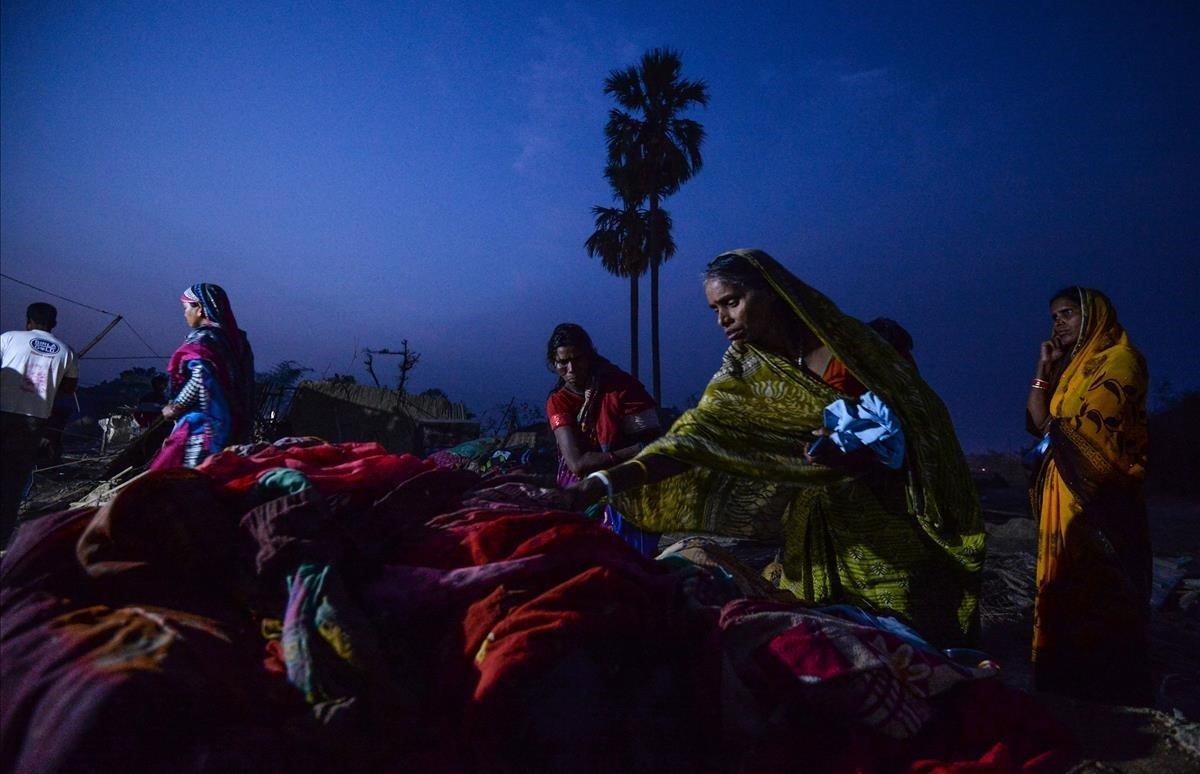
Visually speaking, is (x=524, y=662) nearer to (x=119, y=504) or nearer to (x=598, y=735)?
(x=598, y=735)

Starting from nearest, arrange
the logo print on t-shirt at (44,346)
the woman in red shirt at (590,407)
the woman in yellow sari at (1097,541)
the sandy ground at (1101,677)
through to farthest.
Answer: the sandy ground at (1101,677)
the woman in yellow sari at (1097,541)
the woman in red shirt at (590,407)
the logo print on t-shirt at (44,346)

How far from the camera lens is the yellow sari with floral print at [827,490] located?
2.06m

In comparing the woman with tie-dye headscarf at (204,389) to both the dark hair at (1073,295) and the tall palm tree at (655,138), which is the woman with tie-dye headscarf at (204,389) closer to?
the dark hair at (1073,295)

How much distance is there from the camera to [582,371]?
391 centimetres

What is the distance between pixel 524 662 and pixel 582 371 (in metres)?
2.89

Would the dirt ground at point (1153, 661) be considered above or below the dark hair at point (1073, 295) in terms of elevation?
below

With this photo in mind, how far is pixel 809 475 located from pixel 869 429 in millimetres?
261

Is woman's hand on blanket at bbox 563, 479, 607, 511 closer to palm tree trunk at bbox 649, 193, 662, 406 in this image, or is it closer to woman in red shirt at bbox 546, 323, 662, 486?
woman in red shirt at bbox 546, 323, 662, 486

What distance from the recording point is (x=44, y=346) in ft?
18.2

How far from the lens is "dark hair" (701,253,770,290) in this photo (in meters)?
2.28

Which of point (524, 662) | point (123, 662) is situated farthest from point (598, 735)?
point (123, 662)

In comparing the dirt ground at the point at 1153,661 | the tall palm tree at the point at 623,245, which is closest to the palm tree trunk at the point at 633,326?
the tall palm tree at the point at 623,245

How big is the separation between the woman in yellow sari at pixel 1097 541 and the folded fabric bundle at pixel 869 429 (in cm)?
176

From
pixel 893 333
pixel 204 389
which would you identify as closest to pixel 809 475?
pixel 893 333
